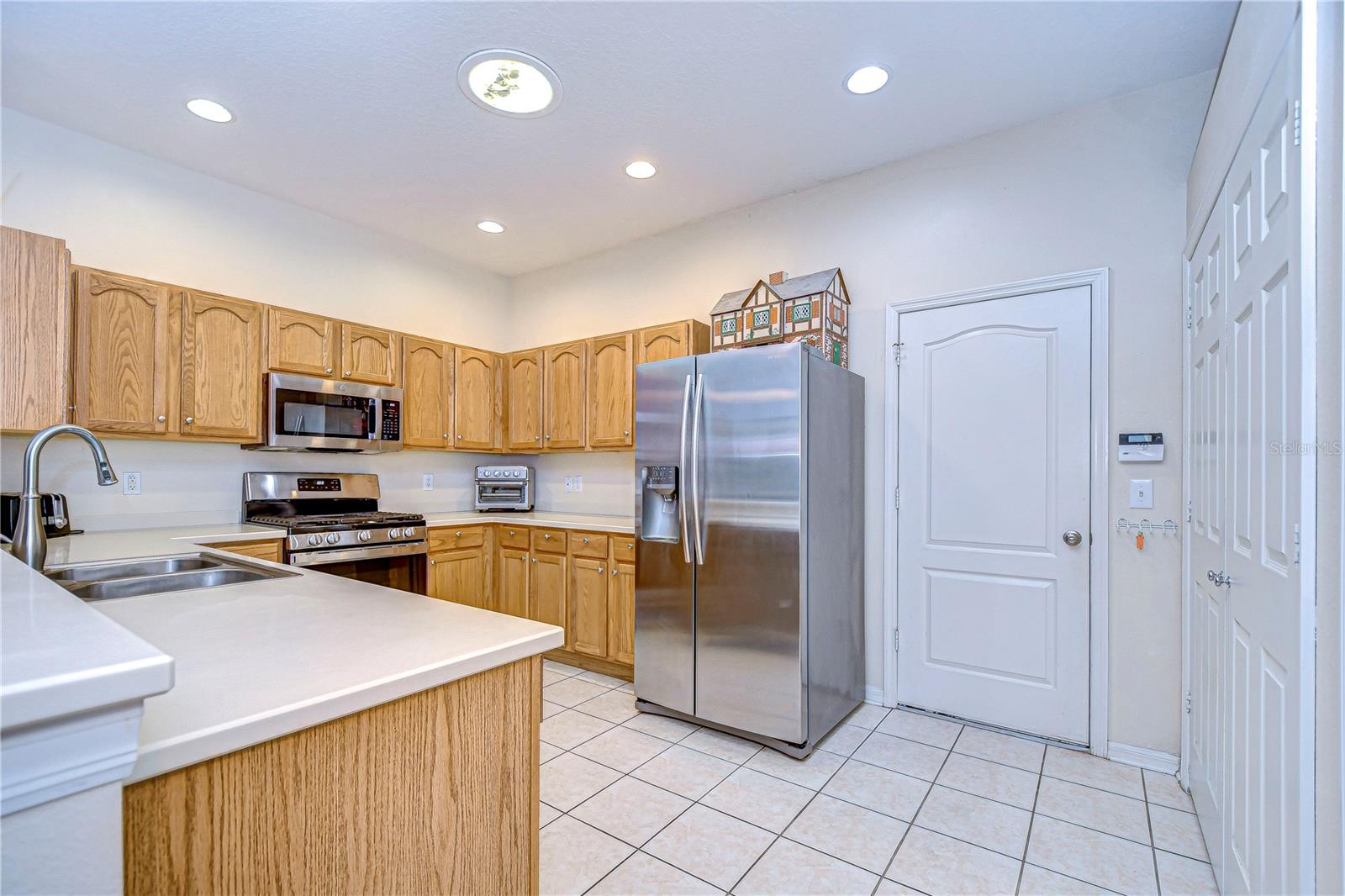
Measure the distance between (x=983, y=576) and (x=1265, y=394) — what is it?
1733 millimetres

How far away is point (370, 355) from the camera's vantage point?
12.7 feet

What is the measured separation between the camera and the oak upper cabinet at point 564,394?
13.7ft

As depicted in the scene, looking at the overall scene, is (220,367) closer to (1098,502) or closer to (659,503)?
(659,503)

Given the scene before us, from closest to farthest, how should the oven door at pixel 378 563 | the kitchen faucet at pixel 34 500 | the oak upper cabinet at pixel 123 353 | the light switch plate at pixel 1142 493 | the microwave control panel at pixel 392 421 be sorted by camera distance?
the kitchen faucet at pixel 34 500
the light switch plate at pixel 1142 493
the oak upper cabinet at pixel 123 353
the oven door at pixel 378 563
the microwave control panel at pixel 392 421

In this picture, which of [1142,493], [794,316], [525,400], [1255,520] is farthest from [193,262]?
[1142,493]

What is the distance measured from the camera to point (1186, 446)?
2379 mm

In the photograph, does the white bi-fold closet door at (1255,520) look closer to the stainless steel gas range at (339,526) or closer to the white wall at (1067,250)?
the white wall at (1067,250)

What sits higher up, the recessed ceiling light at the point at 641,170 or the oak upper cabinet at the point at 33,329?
the recessed ceiling light at the point at 641,170

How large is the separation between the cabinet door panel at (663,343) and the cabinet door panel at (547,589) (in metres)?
1.37

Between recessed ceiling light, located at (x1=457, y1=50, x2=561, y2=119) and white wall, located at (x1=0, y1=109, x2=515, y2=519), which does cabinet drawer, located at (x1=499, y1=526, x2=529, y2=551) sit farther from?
recessed ceiling light, located at (x1=457, y1=50, x2=561, y2=119)

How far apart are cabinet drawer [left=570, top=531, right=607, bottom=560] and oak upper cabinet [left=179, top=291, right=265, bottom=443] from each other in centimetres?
185

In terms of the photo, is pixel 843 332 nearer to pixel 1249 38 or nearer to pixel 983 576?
pixel 983 576

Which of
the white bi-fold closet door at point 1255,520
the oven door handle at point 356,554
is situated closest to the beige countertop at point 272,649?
the white bi-fold closet door at point 1255,520

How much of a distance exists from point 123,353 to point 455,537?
6.21 ft
